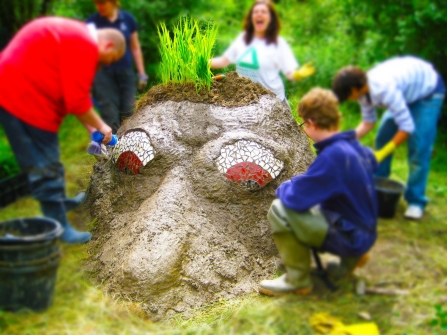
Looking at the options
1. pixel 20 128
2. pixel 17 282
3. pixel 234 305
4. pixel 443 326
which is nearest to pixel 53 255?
pixel 17 282

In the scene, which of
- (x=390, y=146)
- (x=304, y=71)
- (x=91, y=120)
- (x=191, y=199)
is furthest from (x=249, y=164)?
(x=91, y=120)

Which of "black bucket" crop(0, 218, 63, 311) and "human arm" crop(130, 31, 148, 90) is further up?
"human arm" crop(130, 31, 148, 90)

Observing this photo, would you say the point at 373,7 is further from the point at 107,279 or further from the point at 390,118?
the point at 107,279

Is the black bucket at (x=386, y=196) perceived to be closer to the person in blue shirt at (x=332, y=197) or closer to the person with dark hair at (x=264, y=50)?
the person in blue shirt at (x=332, y=197)

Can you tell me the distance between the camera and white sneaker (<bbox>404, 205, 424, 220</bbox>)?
2330 mm

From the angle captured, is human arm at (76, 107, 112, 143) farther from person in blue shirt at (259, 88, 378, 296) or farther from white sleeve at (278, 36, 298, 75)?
white sleeve at (278, 36, 298, 75)

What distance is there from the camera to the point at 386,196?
2.30 meters

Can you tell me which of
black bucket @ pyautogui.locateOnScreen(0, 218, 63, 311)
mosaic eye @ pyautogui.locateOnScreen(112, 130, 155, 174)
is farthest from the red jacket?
mosaic eye @ pyautogui.locateOnScreen(112, 130, 155, 174)

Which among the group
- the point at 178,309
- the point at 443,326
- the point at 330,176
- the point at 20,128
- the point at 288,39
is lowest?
the point at 178,309

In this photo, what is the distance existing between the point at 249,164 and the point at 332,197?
1.22 m

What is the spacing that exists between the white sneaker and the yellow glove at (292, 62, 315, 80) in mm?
801

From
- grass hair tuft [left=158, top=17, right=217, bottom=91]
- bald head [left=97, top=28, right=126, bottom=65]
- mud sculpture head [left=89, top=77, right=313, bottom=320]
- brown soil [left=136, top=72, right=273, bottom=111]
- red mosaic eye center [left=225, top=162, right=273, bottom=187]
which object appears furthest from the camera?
brown soil [left=136, top=72, right=273, bottom=111]

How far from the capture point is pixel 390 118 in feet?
7.30

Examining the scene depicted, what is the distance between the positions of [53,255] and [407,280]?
1562mm
